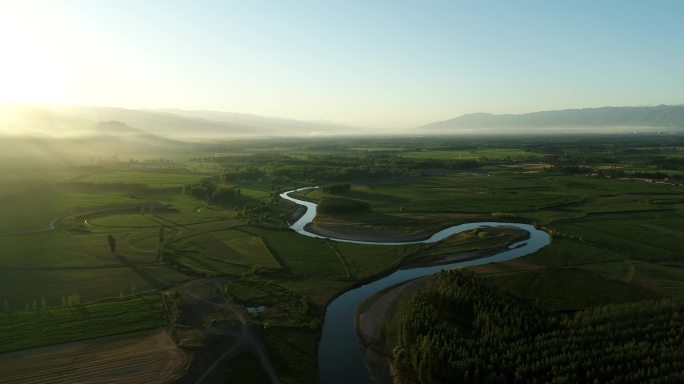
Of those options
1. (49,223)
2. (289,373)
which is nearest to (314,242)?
(289,373)

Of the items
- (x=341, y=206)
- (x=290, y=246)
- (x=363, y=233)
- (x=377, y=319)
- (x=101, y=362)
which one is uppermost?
(x=341, y=206)

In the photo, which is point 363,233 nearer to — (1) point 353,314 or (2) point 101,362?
(1) point 353,314

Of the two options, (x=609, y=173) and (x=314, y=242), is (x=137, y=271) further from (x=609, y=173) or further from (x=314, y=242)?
(x=609, y=173)

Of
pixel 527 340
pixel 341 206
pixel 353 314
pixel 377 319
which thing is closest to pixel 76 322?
pixel 353 314

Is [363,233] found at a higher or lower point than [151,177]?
lower

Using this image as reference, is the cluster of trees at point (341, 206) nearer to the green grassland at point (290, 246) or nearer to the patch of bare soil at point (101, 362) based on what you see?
the green grassland at point (290, 246)

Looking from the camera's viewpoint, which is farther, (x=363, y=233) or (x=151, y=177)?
(x=151, y=177)

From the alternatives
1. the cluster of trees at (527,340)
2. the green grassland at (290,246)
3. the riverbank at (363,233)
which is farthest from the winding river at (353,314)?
the cluster of trees at (527,340)
